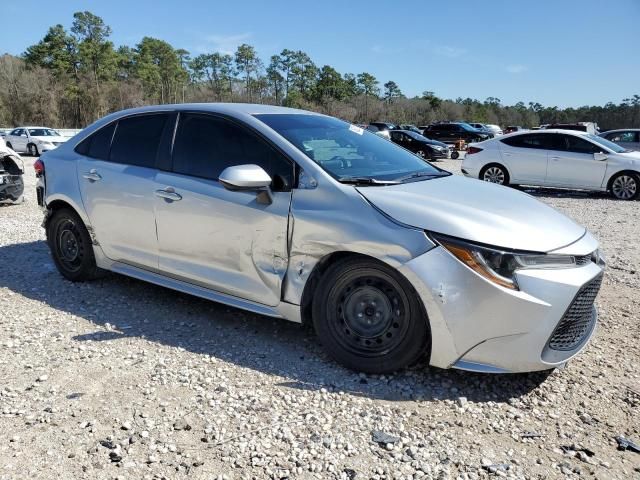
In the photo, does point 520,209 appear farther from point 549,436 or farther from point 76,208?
point 76,208

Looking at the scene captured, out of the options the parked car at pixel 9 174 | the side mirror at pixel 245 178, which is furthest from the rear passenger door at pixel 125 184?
the parked car at pixel 9 174

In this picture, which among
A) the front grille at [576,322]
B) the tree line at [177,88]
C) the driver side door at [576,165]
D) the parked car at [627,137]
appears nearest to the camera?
the front grille at [576,322]

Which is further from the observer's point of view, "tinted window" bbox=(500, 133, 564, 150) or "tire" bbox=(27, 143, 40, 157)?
"tire" bbox=(27, 143, 40, 157)

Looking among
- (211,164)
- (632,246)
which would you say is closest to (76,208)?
(211,164)

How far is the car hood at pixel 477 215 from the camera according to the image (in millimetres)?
2908

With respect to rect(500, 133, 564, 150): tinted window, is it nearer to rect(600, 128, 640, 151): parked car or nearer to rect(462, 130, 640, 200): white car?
rect(462, 130, 640, 200): white car

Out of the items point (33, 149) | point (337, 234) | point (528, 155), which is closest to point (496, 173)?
point (528, 155)

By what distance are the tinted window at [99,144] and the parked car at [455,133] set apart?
28.7m

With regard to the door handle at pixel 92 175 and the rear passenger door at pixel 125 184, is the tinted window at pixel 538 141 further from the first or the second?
the door handle at pixel 92 175

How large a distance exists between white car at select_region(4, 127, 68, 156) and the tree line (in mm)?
34916

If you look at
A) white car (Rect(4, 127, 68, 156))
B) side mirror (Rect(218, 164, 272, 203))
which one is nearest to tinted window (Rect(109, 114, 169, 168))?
side mirror (Rect(218, 164, 272, 203))

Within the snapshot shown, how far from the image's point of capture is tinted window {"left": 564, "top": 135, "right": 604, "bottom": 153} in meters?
12.4

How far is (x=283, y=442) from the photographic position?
2611mm

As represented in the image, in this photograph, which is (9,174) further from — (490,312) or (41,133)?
(41,133)
